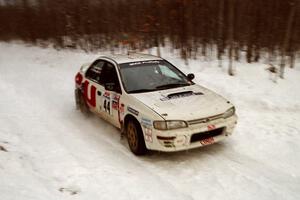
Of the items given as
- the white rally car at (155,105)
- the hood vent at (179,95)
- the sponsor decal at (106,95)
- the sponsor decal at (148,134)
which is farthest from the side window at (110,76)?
the sponsor decal at (148,134)

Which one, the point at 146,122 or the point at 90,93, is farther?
the point at 90,93

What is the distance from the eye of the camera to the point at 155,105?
18.9 ft

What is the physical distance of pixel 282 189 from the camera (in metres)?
4.79

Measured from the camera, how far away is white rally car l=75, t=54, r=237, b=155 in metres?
5.47

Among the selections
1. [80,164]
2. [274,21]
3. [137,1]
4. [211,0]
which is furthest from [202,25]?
[80,164]

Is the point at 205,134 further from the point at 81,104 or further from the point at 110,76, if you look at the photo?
the point at 81,104

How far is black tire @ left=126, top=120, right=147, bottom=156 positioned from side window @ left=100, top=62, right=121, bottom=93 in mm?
793

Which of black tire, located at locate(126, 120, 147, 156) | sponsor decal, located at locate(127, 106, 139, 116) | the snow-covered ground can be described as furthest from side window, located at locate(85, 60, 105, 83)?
black tire, located at locate(126, 120, 147, 156)

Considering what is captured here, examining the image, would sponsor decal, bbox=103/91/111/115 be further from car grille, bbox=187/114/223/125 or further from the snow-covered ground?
car grille, bbox=187/114/223/125

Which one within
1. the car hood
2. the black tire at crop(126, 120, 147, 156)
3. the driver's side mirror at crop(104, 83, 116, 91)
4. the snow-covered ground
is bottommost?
the snow-covered ground

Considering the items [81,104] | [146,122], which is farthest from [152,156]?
[81,104]

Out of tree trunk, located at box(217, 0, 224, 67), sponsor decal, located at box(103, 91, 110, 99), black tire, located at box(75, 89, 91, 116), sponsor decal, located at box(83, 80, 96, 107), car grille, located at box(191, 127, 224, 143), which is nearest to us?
car grille, located at box(191, 127, 224, 143)

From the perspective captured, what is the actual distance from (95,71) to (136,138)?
2372mm

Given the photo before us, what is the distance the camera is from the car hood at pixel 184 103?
5.55 m
